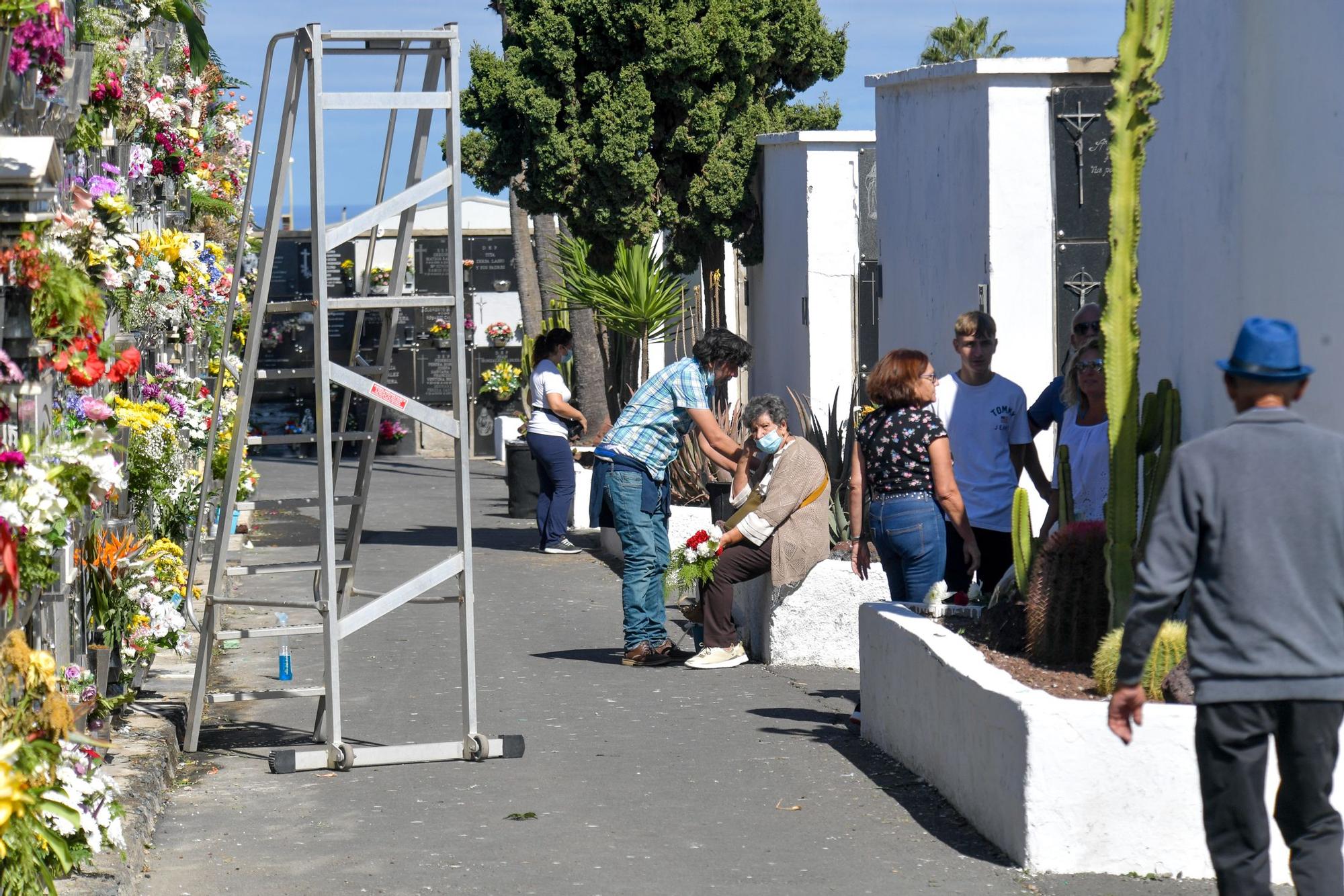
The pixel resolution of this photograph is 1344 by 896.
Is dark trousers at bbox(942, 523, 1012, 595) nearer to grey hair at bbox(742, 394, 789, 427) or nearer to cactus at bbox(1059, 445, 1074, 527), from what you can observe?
cactus at bbox(1059, 445, 1074, 527)

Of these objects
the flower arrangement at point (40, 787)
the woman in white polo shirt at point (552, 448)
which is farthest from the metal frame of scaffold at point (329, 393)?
the woman in white polo shirt at point (552, 448)

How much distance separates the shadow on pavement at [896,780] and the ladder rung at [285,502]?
2.25 metres

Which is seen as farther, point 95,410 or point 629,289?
point 629,289

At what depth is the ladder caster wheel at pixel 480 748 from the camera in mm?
7719

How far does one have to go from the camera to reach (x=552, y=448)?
16297mm

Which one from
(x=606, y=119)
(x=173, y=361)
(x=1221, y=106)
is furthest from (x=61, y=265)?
(x=606, y=119)

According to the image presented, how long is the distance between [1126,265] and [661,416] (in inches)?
152

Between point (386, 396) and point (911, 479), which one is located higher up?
point (386, 396)

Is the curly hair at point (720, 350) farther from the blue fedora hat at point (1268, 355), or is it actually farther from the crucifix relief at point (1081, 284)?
the blue fedora hat at point (1268, 355)

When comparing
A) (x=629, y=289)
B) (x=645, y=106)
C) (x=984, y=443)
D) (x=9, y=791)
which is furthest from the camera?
(x=629, y=289)

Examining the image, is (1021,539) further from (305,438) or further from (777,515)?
(305,438)

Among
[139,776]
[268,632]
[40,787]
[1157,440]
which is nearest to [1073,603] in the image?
[1157,440]

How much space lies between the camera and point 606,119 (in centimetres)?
1698

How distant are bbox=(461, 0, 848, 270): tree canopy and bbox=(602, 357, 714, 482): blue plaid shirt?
7411mm
